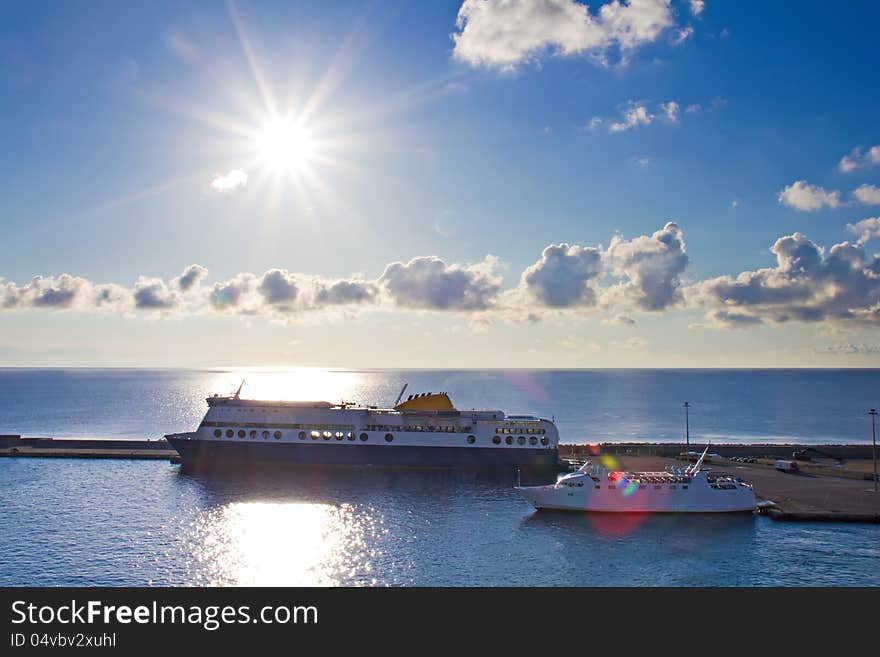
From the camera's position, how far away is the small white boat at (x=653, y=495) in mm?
50906

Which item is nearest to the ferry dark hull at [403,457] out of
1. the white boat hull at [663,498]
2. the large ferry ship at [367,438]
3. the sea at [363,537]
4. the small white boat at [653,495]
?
the large ferry ship at [367,438]

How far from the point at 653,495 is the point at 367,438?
1298 inches

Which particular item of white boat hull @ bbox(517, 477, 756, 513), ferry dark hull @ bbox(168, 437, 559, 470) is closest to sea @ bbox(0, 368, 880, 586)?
white boat hull @ bbox(517, 477, 756, 513)

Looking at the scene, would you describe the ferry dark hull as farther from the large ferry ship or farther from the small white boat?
the small white boat

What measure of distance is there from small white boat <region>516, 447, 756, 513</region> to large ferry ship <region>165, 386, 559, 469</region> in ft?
59.8

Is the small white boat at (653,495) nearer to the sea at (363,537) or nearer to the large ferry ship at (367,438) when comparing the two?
the sea at (363,537)

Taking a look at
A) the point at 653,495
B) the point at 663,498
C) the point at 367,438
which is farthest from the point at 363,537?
the point at 367,438

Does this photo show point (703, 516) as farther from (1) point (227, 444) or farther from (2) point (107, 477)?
(2) point (107, 477)

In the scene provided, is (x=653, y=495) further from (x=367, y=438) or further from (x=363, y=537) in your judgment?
(x=367, y=438)

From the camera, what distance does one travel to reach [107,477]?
66500mm
